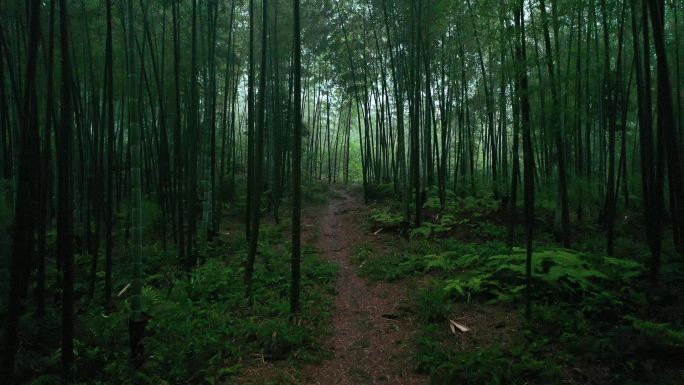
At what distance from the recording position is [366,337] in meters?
4.35

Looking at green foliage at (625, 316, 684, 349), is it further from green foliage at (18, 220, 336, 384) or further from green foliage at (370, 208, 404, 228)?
green foliage at (370, 208, 404, 228)

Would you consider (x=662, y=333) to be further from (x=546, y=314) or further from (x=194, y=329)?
(x=194, y=329)

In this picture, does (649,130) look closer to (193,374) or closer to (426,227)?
(426,227)

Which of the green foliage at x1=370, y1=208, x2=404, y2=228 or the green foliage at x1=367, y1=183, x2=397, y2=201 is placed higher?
the green foliage at x1=367, y1=183, x2=397, y2=201

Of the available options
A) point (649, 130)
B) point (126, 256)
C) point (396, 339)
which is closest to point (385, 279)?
point (396, 339)

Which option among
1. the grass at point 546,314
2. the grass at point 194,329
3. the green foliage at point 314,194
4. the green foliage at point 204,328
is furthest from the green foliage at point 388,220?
the green foliage at point 314,194

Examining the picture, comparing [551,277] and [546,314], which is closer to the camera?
[546,314]

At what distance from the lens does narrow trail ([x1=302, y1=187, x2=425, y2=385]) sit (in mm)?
3564

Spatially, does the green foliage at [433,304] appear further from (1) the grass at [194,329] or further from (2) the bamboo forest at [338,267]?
(1) the grass at [194,329]

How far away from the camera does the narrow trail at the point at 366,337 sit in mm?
3564

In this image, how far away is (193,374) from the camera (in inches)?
132

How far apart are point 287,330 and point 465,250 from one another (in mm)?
3864

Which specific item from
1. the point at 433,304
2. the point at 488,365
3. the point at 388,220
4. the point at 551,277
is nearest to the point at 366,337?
the point at 433,304

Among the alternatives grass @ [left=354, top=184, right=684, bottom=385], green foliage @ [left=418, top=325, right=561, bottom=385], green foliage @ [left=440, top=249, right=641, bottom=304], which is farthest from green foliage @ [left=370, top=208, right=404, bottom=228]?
green foliage @ [left=418, top=325, right=561, bottom=385]
